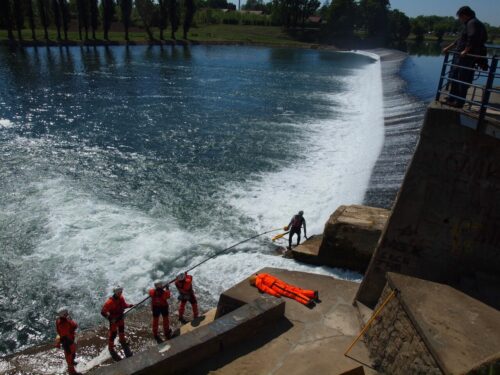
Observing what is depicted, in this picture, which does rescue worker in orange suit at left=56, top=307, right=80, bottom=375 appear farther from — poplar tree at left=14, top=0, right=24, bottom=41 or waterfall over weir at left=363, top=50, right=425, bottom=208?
poplar tree at left=14, top=0, right=24, bottom=41

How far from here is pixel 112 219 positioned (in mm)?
16547

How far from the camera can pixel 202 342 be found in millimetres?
8062

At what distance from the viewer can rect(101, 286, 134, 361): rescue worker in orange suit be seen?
9875 millimetres

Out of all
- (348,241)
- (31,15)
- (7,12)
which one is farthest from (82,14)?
(348,241)

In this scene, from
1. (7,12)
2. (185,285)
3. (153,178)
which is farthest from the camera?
(7,12)

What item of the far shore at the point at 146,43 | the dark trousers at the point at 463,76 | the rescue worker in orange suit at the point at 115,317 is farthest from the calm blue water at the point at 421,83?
the far shore at the point at 146,43

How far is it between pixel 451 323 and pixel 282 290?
14.1ft

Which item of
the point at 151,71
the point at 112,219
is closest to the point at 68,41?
the point at 151,71

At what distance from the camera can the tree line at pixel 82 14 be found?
261ft

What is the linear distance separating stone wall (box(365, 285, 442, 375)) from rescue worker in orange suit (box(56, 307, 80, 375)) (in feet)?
20.1

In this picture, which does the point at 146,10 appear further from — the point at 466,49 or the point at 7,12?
the point at 466,49

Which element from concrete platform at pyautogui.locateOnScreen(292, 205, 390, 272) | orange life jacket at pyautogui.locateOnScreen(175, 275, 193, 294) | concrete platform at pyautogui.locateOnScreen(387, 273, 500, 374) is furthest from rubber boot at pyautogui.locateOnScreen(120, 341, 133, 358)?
concrete platform at pyautogui.locateOnScreen(387, 273, 500, 374)

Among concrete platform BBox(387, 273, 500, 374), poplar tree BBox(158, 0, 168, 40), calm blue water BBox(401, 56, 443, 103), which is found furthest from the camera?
poplar tree BBox(158, 0, 168, 40)

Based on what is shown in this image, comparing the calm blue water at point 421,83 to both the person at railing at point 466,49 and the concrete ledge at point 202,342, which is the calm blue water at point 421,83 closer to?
the person at railing at point 466,49
